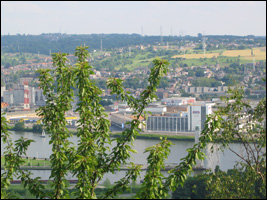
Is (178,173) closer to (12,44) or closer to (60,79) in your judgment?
(60,79)

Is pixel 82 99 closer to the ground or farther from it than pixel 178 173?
farther from it

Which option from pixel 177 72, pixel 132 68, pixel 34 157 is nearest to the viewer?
pixel 34 157

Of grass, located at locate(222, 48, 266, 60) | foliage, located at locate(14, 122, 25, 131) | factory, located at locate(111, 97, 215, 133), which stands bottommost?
foliage, located at locate(14, 122, 25, 131)

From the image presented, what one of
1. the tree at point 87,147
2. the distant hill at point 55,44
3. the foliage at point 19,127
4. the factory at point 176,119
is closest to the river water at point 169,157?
the foliage at point 19,127

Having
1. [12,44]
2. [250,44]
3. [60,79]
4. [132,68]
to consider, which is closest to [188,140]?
[60,79]

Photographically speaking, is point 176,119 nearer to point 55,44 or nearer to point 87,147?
point 87,147

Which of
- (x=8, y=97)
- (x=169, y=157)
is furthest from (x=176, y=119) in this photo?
(x=8, y=97)

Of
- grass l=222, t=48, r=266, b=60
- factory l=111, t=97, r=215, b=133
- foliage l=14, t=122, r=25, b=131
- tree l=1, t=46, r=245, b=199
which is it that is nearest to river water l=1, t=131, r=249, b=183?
foliage l=14, t=122, r=25, b=131

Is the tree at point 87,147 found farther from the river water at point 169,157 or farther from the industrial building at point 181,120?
the industrial building at point 181,120

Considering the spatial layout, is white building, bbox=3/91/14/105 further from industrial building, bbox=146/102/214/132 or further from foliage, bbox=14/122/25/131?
industrial building, bbox=146/102/214/132

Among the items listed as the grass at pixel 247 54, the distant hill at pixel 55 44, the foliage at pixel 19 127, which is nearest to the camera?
the foliage at pixel 19 127

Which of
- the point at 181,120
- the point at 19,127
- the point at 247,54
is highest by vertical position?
the point at 247,54
